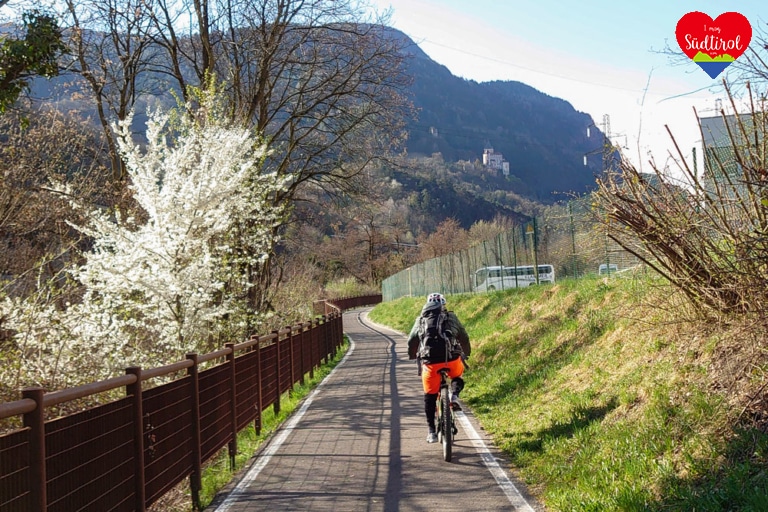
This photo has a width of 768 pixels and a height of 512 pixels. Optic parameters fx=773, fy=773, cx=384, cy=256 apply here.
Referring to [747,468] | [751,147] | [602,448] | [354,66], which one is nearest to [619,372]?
[602,448]

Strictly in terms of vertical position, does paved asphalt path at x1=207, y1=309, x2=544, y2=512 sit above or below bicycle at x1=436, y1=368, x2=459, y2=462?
below

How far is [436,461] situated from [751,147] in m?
4.53

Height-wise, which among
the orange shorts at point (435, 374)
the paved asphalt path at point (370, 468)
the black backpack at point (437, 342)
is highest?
the black backpack at point (437, 342)

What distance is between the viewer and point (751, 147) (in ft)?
23.5

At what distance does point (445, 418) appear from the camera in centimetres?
856

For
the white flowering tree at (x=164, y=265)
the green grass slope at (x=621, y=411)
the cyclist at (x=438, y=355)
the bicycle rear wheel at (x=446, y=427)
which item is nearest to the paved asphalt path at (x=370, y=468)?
the bicycle rear wheel at (x=446, y=427)

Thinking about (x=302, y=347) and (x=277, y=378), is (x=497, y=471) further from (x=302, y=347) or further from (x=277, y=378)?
(x=302, y=347)

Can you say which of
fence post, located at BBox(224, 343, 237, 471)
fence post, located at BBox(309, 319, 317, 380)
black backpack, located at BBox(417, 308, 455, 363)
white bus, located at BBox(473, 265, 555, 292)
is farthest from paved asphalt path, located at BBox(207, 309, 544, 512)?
white bus, located at BBox(473, 265, 555, 292)

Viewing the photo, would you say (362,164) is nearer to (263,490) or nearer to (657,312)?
(657,312)

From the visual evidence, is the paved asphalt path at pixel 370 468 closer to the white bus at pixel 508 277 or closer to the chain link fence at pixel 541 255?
the chain link fence at pixel 541 255

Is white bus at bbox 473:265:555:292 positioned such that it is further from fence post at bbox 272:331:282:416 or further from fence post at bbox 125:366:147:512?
fence post at bbox 125:366:147:512

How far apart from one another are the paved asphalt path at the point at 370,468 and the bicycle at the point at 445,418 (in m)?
0.16

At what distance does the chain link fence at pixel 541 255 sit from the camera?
13.0m

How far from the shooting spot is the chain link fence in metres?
13.0
